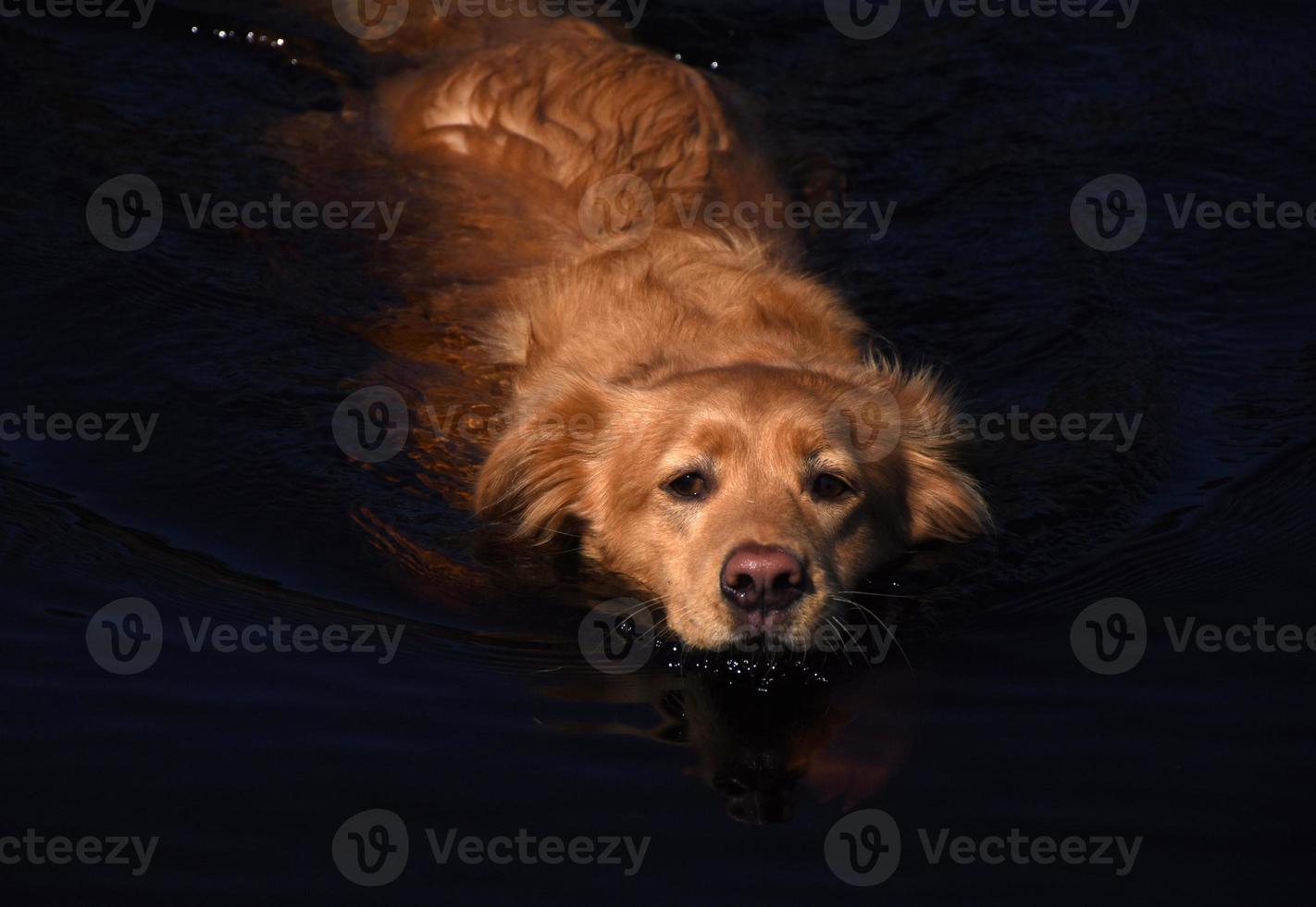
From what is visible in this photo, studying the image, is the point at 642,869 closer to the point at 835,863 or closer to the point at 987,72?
the point at 835,863

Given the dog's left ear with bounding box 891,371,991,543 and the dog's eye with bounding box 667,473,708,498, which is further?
the dog's left ear with bounding box 891,371,991,543

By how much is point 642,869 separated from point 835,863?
0.45m

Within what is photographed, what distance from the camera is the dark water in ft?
12.4
